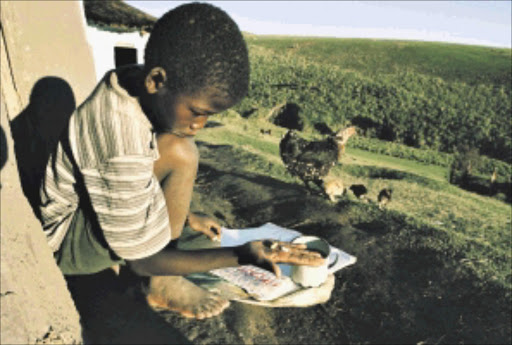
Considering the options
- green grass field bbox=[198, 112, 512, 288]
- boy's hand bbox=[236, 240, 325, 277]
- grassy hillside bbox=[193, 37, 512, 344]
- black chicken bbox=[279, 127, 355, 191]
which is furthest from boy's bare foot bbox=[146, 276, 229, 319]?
black chicken bbox=[279, 127, 355, 191]

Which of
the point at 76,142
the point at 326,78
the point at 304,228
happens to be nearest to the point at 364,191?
the point at 304,228

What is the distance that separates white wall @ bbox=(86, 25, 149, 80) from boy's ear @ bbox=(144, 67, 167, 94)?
8778 millimetres

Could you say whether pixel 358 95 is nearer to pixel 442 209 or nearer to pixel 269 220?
pixel 442 209

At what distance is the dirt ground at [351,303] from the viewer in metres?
1.89

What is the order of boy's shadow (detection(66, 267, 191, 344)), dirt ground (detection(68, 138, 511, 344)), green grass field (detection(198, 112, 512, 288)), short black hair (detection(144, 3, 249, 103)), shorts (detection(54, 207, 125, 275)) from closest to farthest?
1. short black hair (detection(144, 3, 249, 103))
2. shorts (detection(54, 207, 125, 275))
3. boy's shadow (detection(66, 267, 191, 344))
4. dirt ground (detection(68, 138, 511, 344))
5. green grass field (detection(198, 112, 512, 288))

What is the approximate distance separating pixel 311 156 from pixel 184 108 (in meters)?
3.62

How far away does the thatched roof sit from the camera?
9133 mm

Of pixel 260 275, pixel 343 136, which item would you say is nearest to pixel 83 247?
pixel 260 275

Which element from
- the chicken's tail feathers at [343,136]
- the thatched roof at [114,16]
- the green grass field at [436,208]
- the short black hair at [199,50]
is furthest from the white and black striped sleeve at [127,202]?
Answer: the thatched roof at [114,16]

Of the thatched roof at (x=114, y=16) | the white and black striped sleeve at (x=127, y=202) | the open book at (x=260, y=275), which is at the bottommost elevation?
the open book at (x=260, y=275)

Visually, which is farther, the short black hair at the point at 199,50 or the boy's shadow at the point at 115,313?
the boy's shadow at the point at 115,313

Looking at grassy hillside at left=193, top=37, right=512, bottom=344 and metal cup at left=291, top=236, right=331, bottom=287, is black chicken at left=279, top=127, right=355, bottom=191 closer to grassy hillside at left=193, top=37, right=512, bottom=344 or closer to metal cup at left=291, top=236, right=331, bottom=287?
grassy hillside at left=193, top=37, right=512, bottom=344

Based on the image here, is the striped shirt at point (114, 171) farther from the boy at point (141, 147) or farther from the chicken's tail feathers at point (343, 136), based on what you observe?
the chicken's tail feathers at point (343, 136)

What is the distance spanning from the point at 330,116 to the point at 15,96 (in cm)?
1409
